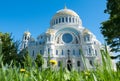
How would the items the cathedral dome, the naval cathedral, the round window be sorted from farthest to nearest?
the cathedral dome
the round window
the naval cathedral

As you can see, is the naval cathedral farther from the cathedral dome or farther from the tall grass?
the tall grass

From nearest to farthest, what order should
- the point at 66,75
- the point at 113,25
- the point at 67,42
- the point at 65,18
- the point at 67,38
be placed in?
1. the point at 66,75
2. the point at 113,25
3. the point at 67,42
4. the point at 67,38
5. the point at 65,18

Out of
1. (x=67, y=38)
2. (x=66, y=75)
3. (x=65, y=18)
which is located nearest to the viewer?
(x=66, y=75)

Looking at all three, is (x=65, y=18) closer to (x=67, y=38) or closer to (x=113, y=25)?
(x=67, y=38)

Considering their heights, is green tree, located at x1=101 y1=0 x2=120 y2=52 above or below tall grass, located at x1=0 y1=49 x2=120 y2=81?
above

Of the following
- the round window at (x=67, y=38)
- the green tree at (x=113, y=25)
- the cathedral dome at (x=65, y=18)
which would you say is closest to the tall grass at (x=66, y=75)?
the green tree at (x=113, y=25)

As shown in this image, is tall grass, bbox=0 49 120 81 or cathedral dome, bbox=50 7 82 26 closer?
tall grass, bbox=0 49 120 81

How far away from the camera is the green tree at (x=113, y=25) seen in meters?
16.6

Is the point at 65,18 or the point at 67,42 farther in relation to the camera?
the point at 65,18

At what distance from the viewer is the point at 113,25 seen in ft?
55.2

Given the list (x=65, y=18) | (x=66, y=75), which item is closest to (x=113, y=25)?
(x=66, y=75)

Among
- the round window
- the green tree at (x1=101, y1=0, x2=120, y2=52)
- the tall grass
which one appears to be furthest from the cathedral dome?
the tall grass

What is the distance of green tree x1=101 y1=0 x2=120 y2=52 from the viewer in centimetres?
1658

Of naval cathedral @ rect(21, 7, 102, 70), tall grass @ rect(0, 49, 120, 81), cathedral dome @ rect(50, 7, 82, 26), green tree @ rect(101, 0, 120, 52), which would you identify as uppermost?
cathedral dome @ rect(50, 7, 82, 26)
